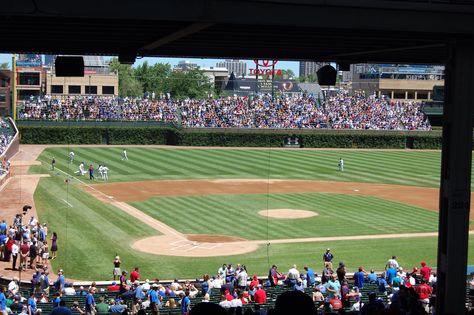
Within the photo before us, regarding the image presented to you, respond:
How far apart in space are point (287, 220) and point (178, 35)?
2149 centimetres

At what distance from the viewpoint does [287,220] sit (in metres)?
32.6

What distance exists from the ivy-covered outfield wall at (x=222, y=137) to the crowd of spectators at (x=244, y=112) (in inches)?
60.5

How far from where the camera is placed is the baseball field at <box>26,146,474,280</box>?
85.4ft

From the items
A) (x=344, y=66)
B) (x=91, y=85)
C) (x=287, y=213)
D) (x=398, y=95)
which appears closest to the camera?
(x=344, y=66)

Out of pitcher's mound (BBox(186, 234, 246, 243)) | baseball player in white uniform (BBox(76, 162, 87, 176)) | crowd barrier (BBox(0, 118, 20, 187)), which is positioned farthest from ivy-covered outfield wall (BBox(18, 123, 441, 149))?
pitcher's mound (BBox(186, 234, 246, 243))

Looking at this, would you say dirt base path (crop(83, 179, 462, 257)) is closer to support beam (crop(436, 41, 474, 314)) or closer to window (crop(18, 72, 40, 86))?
support beam (crop(436, 41, 474, 314))

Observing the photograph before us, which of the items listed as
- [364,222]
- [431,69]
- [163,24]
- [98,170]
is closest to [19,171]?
[98,170]

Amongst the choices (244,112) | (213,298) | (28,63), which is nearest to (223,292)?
(213,298)

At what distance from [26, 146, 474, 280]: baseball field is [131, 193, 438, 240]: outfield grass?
0.05 m

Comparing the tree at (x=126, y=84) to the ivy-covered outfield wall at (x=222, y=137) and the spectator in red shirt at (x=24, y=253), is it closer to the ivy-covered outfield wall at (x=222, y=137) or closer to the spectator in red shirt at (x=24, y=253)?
the ivy-covered outfield wall at (x=222, y=137)

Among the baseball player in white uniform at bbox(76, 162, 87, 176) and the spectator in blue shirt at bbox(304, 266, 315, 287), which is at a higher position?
the baseball player in white uniform at bbox(76, 162, 87, 176)

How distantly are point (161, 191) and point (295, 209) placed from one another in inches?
343

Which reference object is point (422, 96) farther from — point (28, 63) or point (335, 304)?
point (335, 304)

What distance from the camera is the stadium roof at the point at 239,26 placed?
30.9 feet
